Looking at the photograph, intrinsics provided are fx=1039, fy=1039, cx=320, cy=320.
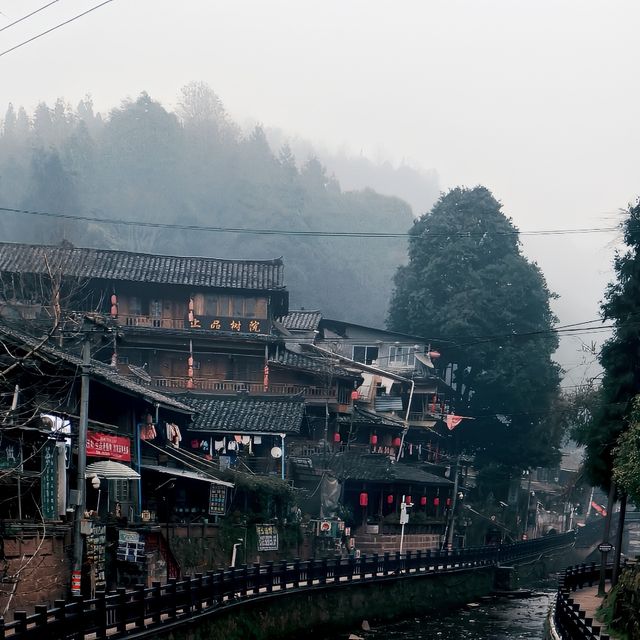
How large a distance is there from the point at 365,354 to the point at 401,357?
2.80m

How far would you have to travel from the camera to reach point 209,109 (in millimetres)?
191750

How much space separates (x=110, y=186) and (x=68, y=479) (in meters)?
127

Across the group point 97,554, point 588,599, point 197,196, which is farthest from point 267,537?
point 197,196

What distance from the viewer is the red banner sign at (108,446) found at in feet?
124

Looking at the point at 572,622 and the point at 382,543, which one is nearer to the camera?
the point at 572,622

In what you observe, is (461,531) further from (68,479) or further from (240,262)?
(68,479)

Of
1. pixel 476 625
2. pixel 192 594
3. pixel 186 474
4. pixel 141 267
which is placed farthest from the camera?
pixel 141 267

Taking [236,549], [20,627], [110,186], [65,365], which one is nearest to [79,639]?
[20,627]

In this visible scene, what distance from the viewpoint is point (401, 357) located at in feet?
264

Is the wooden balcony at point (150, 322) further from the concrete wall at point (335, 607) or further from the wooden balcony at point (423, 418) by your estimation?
the concrete wall at point (335, 607)

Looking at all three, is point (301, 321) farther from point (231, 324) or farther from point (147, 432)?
point (147, 432)

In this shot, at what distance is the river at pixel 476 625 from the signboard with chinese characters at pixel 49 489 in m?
12.7

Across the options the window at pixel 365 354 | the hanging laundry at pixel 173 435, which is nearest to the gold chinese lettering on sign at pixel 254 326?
the hanging laundry at pixel 173 435

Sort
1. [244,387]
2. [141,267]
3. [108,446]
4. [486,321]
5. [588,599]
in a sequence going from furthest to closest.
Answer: [486,321]
[141,267]
[244,387]
[588,599]
[108,446]
